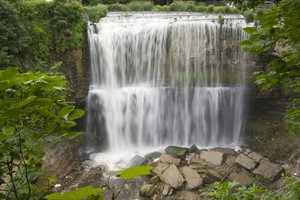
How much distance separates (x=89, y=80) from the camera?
11516 mm

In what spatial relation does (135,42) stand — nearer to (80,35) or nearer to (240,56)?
(80,35)

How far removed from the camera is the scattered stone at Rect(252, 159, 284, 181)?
27.9ft

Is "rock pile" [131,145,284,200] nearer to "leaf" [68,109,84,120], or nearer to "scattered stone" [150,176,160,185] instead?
"scattered stone" [150,176,160,185]

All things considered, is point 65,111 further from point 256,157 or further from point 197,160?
point 256,157

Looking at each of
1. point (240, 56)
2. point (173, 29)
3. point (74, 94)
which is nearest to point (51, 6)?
point (74, 94)

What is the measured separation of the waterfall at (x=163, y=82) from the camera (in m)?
11.4

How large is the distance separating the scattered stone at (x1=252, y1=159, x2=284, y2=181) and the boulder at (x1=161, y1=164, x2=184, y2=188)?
252 centimetres

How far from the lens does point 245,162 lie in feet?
29.7

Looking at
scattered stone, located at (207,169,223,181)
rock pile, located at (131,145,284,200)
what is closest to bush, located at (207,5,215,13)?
rock pile, located at (131,145,284,200)

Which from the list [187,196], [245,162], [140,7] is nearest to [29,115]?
[187,196]

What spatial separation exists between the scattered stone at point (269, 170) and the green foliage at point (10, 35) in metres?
8.67

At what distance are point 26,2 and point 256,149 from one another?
1067 cm

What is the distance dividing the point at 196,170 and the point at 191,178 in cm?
59

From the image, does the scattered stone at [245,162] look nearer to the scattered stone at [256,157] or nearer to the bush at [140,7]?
the scattered stone at [256,157]
